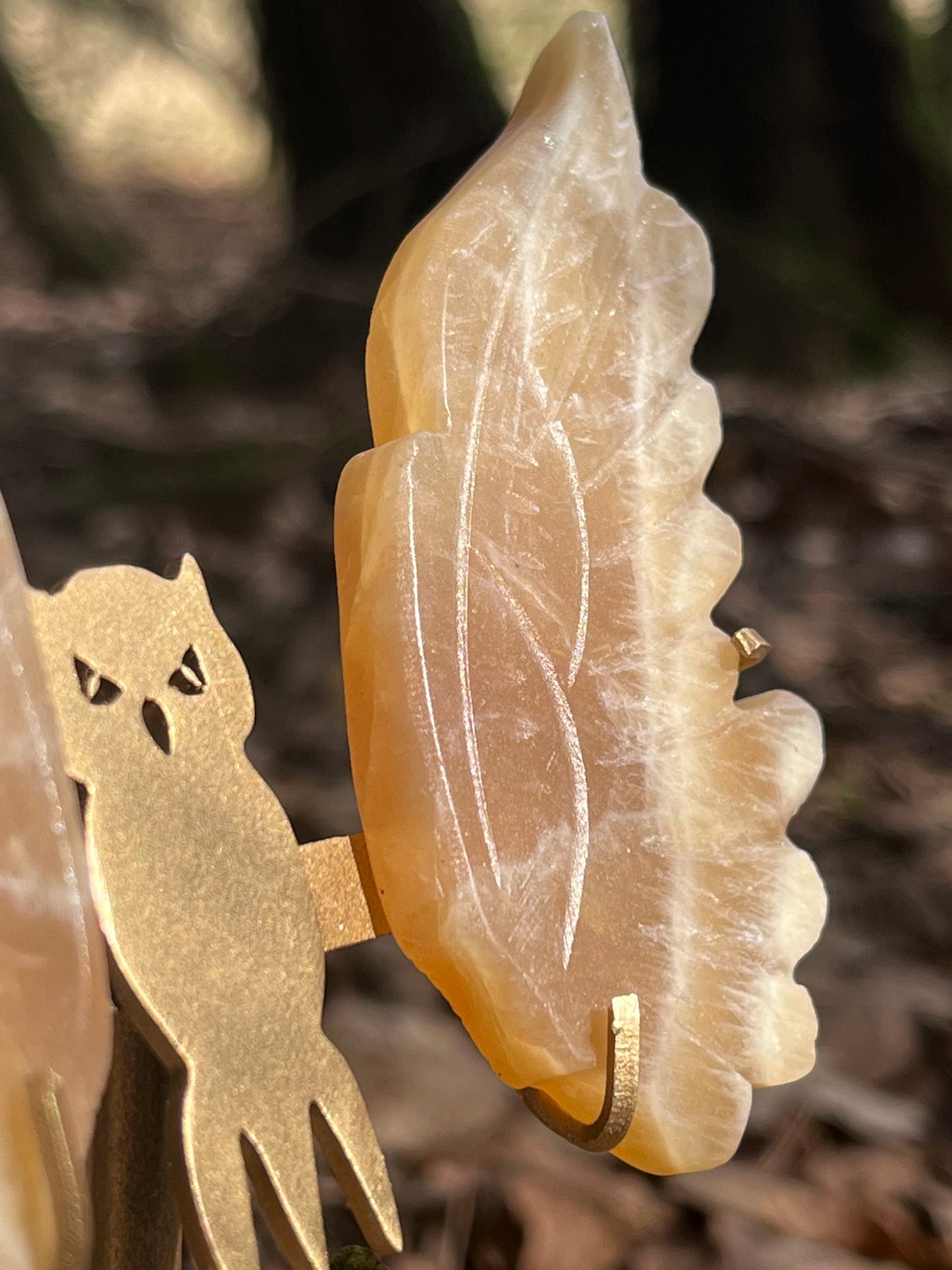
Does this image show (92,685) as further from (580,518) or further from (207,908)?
(580,518)

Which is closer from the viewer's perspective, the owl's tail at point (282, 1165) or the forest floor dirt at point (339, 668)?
the owl's tail at point (282, 1165)

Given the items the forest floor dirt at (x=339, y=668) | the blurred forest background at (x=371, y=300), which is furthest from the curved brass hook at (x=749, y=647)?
the blurred forest background at (x=371, y=300)

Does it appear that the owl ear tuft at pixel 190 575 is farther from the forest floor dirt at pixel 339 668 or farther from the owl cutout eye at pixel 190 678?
the forest floor dirt at pixel 339 668

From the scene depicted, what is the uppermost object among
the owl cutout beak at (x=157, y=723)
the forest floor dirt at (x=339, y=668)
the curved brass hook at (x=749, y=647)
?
the owl cutout beak at (x=157, y=723)

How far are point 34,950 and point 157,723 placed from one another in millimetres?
122

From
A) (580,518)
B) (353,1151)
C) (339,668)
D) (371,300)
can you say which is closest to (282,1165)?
(353,1151)

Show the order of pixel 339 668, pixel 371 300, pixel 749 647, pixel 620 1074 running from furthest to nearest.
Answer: pixel 371 300
pixel 339 668
pixel 749 647
pixel 620 1074

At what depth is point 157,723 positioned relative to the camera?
18.2 inches

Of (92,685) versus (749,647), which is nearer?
(92,685)

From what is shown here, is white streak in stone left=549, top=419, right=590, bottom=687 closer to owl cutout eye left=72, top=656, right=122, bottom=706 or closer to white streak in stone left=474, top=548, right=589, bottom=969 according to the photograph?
white streak in stone left=474, top=548, right=589, bottom=969

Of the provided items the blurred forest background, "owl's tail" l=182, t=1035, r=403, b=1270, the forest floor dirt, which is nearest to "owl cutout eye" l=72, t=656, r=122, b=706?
"owl's tail" l=182, t=1035, r=403, b=1270

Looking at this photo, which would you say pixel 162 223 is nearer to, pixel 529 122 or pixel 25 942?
pixel 529 122

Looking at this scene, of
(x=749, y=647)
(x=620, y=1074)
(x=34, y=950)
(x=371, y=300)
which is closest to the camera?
(x=34, y=950)

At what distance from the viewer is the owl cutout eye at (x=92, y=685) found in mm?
439
